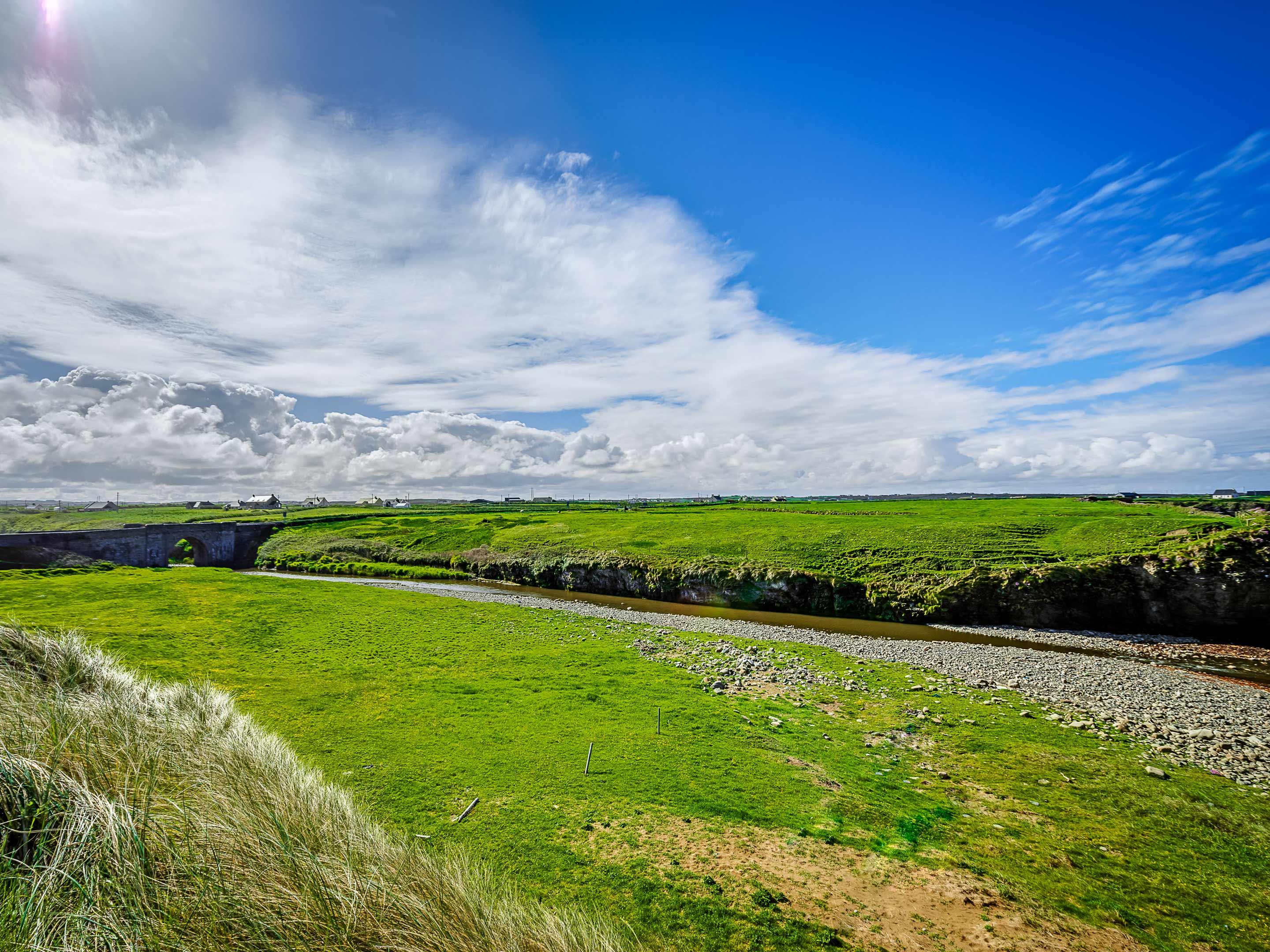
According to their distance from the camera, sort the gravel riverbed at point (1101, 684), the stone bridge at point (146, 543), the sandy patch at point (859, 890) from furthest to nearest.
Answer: the stone bridge at point (146, 543) < the gravel riverbed at point (1101, 684) < the sandy patch at point (859, 890)

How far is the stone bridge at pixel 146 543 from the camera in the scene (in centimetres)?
4553

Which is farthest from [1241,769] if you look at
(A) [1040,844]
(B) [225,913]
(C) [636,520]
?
(C) [636,520]

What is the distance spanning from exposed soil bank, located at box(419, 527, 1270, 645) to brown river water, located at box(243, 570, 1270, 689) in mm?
1539

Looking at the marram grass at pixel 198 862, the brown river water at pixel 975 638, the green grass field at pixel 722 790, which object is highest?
the marram grass at pixel 198 862

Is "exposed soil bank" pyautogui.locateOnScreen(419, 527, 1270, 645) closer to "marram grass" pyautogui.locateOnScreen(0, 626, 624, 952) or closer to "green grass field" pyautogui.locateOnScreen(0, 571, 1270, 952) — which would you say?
"green grass field" pyautogui.locateOnScreen(0, 571, 1270, 952)

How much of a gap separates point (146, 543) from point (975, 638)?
8117 cm

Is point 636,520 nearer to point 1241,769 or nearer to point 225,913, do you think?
point 1241,769

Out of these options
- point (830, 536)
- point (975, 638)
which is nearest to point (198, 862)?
point (975, 638)

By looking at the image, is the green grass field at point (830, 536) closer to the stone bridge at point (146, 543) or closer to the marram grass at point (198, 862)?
the stone bridge at point (146, 543)

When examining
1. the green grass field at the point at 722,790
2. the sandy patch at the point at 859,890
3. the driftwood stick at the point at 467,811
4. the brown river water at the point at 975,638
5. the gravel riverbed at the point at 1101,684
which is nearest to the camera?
the sandy patch at the point at 859,890

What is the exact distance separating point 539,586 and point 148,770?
48888 millimetres

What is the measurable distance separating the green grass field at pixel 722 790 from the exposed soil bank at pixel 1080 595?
62.9ft

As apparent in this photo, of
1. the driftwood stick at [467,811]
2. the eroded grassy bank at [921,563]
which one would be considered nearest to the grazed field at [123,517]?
the eroded grassy bank at [921,563]

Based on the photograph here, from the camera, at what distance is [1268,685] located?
23734 mm
